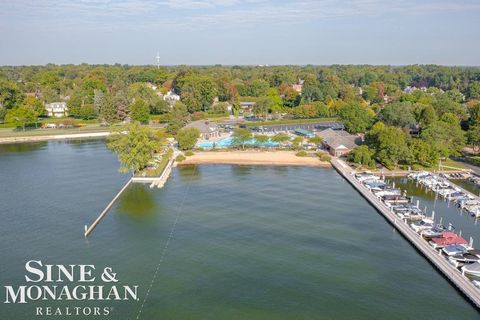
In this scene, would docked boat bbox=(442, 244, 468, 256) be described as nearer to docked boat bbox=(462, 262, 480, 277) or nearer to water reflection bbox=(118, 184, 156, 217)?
docked boat bbox=(462, 262, 480, 277)

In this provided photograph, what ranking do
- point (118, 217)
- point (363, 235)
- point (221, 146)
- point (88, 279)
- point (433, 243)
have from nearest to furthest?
point (88, 279)
point (433, 243)
point (363, 235)
point (118, 217)
point (221, 146)

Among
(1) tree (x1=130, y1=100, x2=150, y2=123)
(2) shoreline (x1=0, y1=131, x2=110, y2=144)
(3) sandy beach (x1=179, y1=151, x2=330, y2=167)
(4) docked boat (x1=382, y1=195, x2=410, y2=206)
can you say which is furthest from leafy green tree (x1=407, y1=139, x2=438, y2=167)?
(2) shoreline (x1=0, y1=131, x2=110, y2=144)

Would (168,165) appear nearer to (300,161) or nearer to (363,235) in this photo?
(300,161)

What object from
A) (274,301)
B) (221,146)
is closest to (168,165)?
(221,146)

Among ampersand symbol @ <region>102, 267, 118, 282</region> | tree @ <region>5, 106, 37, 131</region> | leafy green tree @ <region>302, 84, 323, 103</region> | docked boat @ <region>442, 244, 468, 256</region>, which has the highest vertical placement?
leafy green tree @ <region>302, 84, 323, 103</region>

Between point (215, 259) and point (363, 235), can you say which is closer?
Result: point (215, 259)

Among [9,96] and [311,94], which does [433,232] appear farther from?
[9,96]

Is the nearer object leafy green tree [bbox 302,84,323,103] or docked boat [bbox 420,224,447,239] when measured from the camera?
docked boat [bbox 420,224,447,239]
